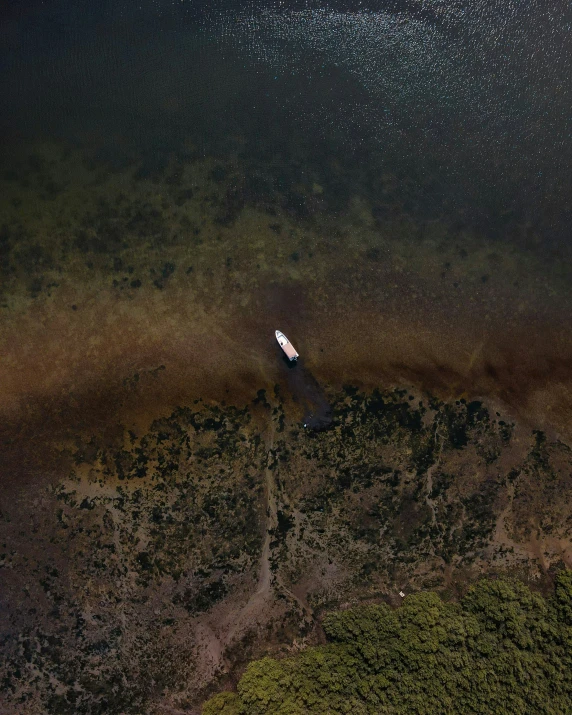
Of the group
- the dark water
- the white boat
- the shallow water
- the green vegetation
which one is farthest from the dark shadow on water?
the green vegetation

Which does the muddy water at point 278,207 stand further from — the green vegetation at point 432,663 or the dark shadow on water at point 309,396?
the green vegetation at point 432,663

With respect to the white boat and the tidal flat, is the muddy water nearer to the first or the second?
the tidal flat

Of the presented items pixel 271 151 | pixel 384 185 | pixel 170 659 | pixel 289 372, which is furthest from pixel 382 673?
pixel 271 151

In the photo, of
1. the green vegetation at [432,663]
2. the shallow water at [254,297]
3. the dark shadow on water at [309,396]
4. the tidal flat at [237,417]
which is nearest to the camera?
the green vegetation at [432,663]

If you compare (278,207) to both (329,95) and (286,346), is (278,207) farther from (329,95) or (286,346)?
(286,346)

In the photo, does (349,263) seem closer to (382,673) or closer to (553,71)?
(553,71)

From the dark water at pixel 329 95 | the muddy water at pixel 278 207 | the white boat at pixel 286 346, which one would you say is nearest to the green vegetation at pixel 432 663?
the muddy water at pixel 278 207
